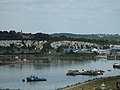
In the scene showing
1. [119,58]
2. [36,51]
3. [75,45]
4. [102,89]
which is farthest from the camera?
[75,45]

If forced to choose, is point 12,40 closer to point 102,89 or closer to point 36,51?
point 36,51

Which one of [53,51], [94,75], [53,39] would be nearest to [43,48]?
[53,51]

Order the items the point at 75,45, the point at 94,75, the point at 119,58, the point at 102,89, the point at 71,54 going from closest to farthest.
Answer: the point at 102,89
the point at 94,75
the point at 119,58
the point at 71,54
the point at 75,45

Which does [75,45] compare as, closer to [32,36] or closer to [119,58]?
[32,36]

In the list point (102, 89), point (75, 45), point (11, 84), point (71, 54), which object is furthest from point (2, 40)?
point (102, 89)

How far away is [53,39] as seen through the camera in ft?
422

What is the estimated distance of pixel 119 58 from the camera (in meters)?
95.0

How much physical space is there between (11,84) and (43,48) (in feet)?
230

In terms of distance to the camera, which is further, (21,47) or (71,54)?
(21,47)

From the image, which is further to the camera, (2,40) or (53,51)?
(2,40)

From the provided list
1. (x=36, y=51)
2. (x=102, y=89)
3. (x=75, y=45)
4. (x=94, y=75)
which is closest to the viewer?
(x=102, y=89)

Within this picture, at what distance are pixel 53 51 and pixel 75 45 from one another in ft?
54.3

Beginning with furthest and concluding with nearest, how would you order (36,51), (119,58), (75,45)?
(75,45)
(36,51)
(119,58)

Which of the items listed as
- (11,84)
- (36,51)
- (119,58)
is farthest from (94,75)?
(36,51)
